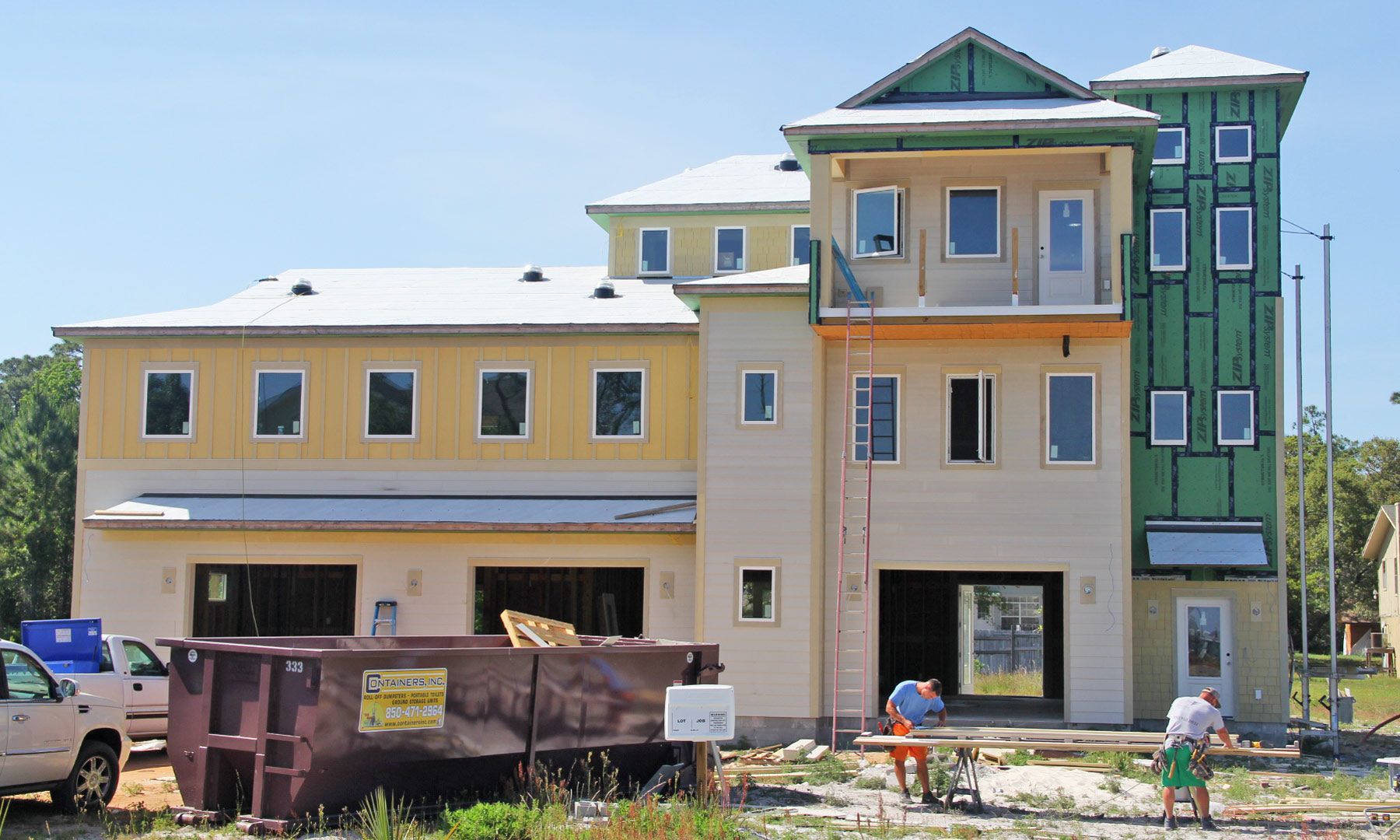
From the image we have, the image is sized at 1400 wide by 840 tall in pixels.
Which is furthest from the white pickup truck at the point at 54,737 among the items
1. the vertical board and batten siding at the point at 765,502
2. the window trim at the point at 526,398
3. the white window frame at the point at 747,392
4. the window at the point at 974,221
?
the window at the point at 974,221

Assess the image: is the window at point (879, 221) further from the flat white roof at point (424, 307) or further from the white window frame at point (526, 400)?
the white window frame at point (526, 400)

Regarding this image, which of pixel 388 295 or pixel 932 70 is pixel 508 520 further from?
pixel 932 70

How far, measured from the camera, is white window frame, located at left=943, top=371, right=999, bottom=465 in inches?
909

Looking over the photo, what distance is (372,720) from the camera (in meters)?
13.3

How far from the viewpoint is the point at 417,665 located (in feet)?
44.7

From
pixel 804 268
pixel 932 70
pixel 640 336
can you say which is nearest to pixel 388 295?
pixel 640 336

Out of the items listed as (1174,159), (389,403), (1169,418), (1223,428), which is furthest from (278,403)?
(1223,428)

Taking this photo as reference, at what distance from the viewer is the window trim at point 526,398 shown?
2570 centimetres

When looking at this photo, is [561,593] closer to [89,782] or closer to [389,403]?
[389,403]

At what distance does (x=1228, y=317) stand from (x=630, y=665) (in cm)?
1383

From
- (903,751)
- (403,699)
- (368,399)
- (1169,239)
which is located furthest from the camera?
(368,399)

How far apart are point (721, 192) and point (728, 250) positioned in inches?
56.4

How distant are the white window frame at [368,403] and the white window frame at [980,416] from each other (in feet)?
29.9

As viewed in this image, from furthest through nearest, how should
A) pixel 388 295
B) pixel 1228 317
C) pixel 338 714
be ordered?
pixel 388 295, pixel 1228 317, pixel 338 714
